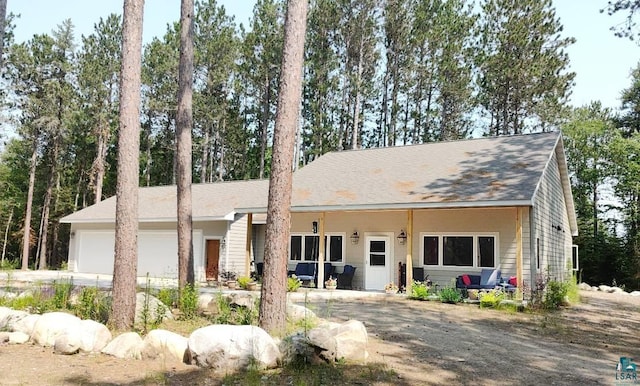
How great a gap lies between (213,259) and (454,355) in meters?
14.2

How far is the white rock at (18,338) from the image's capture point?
665 centimetres

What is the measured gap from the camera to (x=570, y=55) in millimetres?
26016

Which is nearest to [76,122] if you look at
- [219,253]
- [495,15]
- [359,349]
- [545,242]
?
[219,253]

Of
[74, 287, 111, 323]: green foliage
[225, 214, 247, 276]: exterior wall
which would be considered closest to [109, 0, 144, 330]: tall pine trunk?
[74, 287, 111, 323]: green foliage

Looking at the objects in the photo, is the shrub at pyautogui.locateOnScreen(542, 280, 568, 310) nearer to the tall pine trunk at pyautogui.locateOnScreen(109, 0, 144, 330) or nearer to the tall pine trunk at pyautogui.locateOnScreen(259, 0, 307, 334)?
the tall pine trunk at pyautogui.locateOnScreen(259, 0, 307, 334)

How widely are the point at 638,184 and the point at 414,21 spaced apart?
14.7m

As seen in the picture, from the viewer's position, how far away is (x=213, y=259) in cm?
1922

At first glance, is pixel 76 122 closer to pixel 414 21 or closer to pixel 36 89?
pixel 36 89

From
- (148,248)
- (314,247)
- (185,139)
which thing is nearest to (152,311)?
(185,139)

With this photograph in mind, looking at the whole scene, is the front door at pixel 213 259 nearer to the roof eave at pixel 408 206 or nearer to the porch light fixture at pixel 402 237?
the roof eave at pixel 408 206

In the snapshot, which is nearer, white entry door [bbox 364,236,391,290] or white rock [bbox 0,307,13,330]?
white rock [bbox 0,307,13,330]

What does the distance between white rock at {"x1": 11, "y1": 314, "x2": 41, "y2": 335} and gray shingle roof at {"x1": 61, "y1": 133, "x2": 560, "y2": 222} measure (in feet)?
28.0

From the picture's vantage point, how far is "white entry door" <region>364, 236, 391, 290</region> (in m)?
15.3

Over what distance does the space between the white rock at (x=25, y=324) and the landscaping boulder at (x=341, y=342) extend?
4134 mm
